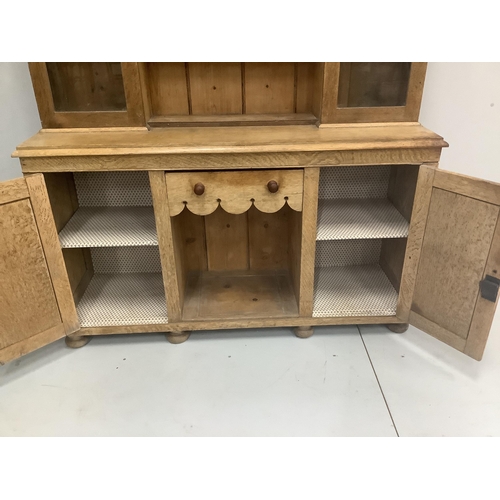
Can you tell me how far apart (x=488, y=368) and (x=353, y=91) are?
1.17 metres

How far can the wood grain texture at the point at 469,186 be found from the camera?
134 cm

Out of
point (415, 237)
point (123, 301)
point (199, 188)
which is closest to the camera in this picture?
point (199, 188)

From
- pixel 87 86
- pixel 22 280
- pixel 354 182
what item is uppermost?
pixel 87 86

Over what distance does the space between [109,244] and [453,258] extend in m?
1.25

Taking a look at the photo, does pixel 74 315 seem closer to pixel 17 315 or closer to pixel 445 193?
pixel 17 315

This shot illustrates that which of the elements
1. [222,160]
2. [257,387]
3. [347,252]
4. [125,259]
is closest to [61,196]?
[125,259]

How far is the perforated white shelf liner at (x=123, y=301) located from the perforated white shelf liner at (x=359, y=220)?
754 millimetres

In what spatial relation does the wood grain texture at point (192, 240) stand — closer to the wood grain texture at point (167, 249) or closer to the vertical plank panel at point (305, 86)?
the wood grain texture at point (167, 249)

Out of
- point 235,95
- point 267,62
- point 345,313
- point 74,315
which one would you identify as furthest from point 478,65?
point 74,315

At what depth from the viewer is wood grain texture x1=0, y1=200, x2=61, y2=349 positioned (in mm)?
1424

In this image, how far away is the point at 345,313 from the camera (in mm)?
1757

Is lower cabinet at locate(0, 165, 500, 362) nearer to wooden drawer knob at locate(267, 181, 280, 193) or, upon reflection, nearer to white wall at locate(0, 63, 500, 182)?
wooden drawer knob at locate(267, 181, 280, 193)

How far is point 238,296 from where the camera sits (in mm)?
1902

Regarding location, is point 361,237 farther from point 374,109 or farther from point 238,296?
point 238,296
